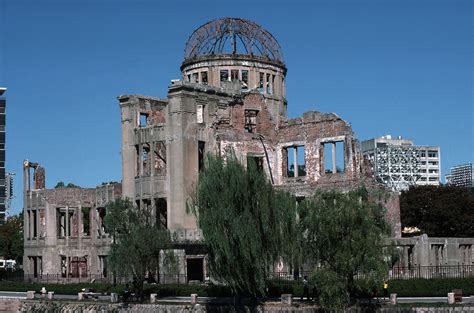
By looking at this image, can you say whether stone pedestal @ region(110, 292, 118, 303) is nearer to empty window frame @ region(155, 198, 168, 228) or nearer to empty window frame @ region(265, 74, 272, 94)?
empty window frame @ region(155, 198, 168, 228)

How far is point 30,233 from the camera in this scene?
70.4 m

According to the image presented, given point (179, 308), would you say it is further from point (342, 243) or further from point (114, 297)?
point (342, 243)

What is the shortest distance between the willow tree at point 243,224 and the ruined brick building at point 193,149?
11.7 meters

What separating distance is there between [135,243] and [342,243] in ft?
44.6

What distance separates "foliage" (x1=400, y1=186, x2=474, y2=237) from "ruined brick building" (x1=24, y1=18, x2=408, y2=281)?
17.0 metres

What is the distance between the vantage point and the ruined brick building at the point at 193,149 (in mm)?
58812

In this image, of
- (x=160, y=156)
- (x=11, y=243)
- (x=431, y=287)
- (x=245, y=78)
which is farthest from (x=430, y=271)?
(x=11, y=243)

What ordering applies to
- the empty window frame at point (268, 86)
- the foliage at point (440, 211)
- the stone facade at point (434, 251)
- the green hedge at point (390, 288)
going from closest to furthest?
the green hedge at point (390, 288)
the stone facade at point (434, 251)
the empty window frame at point (268, 86)
the foliage at point (440, 211)

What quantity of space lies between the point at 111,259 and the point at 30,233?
23.8 m

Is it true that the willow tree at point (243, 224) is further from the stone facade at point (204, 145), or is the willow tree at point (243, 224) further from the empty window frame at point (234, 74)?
the empty window frame at point (234, 74)

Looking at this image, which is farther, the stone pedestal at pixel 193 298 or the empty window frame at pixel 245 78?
the empty window frame at pixel 245 78

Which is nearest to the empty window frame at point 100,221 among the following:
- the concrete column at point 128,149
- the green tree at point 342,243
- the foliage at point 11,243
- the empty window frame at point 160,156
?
the concrete column at point 128,149

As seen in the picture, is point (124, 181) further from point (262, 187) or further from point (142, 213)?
point (262, 187)

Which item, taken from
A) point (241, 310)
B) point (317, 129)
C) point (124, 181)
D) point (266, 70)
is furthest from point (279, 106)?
point (241, 310)
